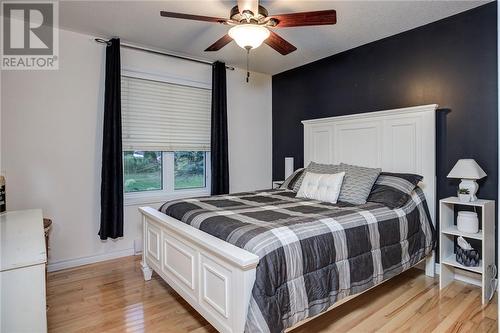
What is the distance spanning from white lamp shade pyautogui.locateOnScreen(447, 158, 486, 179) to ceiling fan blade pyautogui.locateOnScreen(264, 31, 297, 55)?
1.72 metres

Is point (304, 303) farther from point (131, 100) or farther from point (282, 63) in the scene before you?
point (282, 63)

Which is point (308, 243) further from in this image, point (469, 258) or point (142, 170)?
point (142, 170)

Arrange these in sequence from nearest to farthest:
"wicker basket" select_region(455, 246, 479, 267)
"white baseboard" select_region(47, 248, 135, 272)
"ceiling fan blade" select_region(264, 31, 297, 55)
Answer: "ceiling fan blade" select_region(264, 31, 297, 55) → "wicker basket" select_region(455, 246, 479, 267) → "white baseboard" select_region(47, 248, 135, 272)

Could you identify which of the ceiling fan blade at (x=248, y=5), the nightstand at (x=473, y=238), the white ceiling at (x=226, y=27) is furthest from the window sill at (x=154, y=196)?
the nightstand at (x=473, y=238)

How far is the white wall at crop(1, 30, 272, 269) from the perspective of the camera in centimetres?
277

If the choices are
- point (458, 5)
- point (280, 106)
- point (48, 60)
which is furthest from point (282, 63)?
point (48, 60)

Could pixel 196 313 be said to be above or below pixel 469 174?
below

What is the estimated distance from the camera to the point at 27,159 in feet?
9.24

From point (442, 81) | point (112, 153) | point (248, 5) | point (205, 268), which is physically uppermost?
point (248, 5)

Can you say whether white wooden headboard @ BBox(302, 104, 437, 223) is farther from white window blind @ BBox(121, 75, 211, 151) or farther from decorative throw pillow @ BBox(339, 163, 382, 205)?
white window blind @ BBox(121, 75, 211, 151)

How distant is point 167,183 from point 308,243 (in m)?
2.47

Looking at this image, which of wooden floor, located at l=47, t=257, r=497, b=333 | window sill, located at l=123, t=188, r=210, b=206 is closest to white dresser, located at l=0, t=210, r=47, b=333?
wooden floor, located at l=47, t=257, r=497, b=333

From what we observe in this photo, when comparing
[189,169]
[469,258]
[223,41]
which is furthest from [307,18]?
[189,169]

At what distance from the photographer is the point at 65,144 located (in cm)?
301
